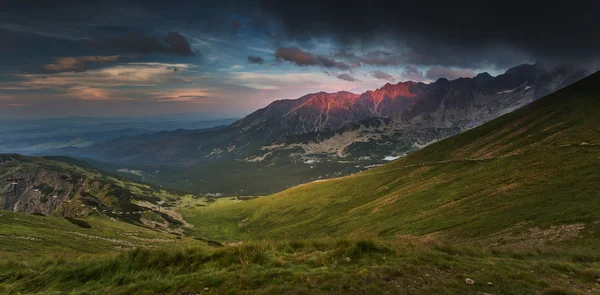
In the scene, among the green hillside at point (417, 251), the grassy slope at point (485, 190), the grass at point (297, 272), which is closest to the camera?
the grass at point (297, 272)

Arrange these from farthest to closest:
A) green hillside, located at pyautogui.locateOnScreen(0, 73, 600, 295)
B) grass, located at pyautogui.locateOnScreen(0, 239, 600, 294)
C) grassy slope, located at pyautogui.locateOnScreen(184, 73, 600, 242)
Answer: grassy slope, located at pyautogui.locateOnScreen(184, 73, 600, 242)
green hillside, located at pyautogui.locateOnScreen(0, 73, 600, 295)
grass, located at pyautogui.locateOnScreen(0, 239, 600, 294)

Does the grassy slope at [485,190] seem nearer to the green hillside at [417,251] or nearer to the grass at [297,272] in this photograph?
the green hillside at [417,251]

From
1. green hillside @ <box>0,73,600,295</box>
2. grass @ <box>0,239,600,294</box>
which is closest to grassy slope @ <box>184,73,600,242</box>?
green hillside @ <box>0,73,600,295</box>

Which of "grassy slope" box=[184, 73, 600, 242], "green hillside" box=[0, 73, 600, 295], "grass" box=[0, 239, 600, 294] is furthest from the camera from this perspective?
"grassy slope" box=[184, 73, 600, 242]

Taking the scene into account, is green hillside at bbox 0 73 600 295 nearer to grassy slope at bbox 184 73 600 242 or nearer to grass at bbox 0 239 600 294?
grass at bbox 0 239 600 294

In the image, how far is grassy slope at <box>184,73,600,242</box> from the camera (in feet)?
132

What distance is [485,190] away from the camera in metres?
61.7

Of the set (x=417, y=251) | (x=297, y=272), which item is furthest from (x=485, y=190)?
(x=297, y=272)

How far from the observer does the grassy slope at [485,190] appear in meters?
40.3

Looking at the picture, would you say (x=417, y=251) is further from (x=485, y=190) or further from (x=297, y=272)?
(x=485, y=190)

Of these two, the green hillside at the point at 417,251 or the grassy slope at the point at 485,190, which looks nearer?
the green hillside at the point at 417,251

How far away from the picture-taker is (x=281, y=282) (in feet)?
47.5

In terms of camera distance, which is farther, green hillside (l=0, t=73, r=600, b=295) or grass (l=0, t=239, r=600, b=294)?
green hillside (l=0, t=73, r=600, b=295)

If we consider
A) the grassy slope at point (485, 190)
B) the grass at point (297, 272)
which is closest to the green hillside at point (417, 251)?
the grass at point (297, 272)
